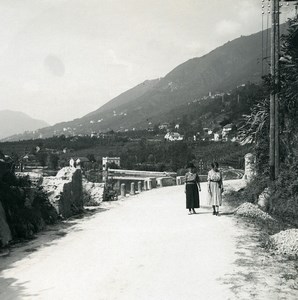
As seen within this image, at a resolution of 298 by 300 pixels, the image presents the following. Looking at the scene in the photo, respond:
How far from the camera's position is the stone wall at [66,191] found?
36.7 ft

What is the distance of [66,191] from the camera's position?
11.8m

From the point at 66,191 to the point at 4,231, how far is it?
392 cm

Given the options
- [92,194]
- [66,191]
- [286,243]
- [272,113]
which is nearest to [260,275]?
[286,243]

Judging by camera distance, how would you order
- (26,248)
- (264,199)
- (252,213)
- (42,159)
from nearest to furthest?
(26,248)
(252,213)
(264,199)
(42,159)

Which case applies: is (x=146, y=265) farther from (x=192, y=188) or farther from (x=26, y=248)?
(x=192, y=188)

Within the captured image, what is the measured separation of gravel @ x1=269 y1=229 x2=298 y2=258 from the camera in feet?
22.6

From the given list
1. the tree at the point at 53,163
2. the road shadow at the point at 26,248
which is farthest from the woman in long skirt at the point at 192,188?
the tree at the point at 53,163

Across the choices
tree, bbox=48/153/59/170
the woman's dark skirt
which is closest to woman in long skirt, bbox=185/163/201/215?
the woman's dark skirt

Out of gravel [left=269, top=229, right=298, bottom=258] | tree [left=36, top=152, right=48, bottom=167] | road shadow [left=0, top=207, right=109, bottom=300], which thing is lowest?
road shadow [left=0, top=207, right=109, bottom=300]

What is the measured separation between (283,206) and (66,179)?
22.5 ft

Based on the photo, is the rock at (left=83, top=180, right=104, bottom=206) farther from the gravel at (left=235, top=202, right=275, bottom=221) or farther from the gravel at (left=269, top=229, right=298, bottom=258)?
the gravel at (left=269, top=229, right=298, bottom=258)

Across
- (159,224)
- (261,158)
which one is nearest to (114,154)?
(261,158)

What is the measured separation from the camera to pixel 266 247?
23.9ft

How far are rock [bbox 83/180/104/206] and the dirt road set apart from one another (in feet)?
17.1
